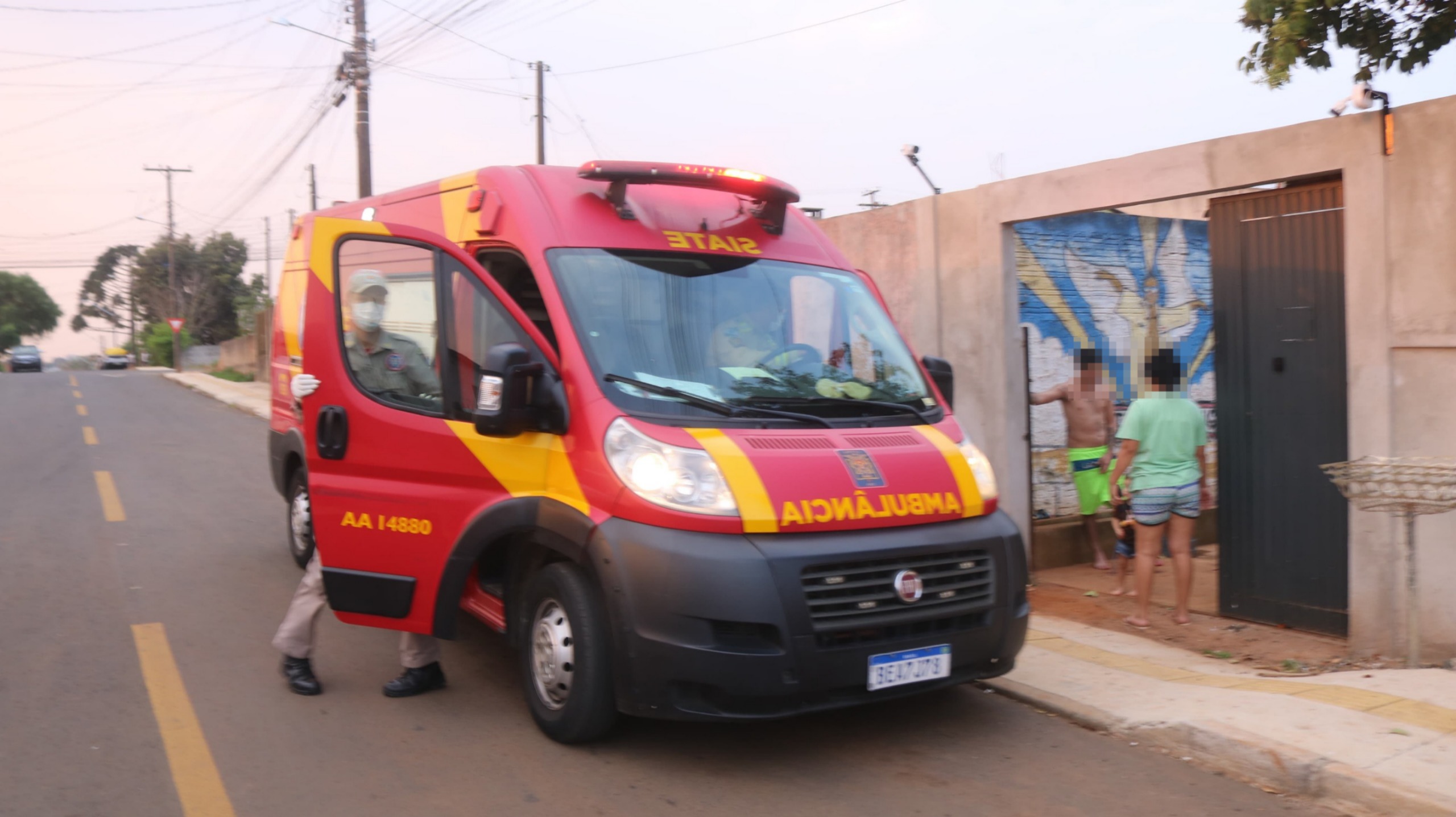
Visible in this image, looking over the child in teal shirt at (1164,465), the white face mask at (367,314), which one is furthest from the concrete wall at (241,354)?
the child in teal shirt at (1164,465)

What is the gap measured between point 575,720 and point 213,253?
68.8 metres

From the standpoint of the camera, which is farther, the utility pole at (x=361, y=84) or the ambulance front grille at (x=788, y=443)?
Answer: the utility pole at (x=361, y=84)

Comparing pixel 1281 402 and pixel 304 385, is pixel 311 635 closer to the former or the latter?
pixel 304 385

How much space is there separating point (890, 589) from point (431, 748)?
6.70 feet

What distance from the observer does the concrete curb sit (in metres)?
3.91

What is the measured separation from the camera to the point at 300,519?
306 inches

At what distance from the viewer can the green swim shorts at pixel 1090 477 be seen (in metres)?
9.05

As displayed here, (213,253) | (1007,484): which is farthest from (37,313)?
(1007,484)

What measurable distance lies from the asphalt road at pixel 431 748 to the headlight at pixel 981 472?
1.08 meters

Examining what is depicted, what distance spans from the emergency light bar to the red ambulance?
0.04 ft

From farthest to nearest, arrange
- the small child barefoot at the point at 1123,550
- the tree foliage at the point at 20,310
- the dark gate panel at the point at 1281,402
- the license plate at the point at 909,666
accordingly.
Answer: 1. the tree foliage at the point at 20,310
2. the small child barefoot at the point at 1123,550
3. the dark gate panel at the point at 1281,402
4. the license plate at the point at 909,666

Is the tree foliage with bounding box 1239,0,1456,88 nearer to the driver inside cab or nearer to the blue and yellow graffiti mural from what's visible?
the blue and yellow graffiti mural

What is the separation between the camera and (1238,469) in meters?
6.96

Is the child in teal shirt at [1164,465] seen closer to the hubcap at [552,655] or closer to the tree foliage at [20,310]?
the hubcap at [552,655]
